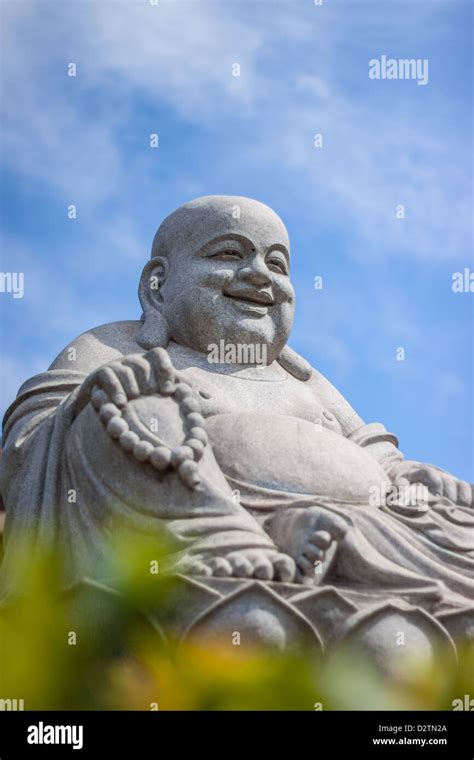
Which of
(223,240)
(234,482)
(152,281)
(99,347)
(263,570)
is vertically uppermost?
(223,240)

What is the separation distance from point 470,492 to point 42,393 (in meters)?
2.58

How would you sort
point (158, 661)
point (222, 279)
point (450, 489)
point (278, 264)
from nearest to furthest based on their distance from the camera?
point (158, 661) < point (450, 489) < point (222, 279) < point (278, 264)

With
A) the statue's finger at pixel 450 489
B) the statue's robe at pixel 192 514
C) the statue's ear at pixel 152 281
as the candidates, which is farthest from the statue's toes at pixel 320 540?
the statue's ear at pixel 152 281

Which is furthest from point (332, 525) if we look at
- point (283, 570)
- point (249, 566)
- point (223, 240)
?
point (223, 240)

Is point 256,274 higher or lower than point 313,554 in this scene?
higher

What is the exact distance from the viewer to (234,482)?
6.03 meters

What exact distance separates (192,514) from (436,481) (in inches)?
68.2

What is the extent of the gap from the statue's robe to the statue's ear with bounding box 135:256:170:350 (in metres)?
1.08

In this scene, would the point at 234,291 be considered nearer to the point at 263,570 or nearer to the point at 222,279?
the point at 222,279

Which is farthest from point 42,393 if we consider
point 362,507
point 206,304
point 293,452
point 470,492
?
point 470,492

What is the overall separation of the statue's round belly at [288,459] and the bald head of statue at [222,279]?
1.00 metres

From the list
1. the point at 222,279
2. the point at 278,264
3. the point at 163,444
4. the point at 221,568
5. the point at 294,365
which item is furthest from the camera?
the point at 294,365

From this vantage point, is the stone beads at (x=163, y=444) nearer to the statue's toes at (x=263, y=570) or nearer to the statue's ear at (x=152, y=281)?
the statue's toes at (x=263, y=570)

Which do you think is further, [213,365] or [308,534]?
[213,365]
